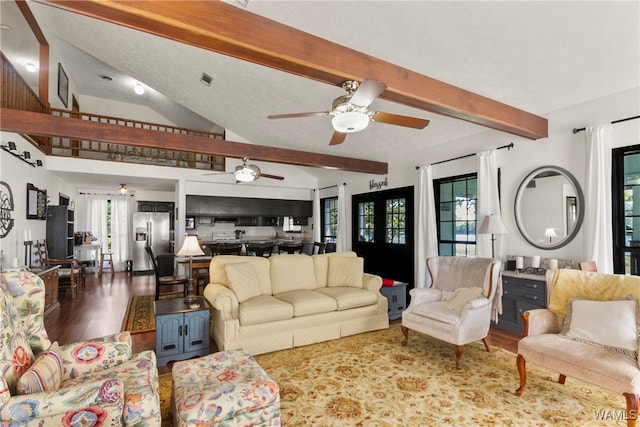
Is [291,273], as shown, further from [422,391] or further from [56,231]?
[56,231]

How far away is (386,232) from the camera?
22.4 ft

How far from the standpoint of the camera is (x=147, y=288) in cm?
672

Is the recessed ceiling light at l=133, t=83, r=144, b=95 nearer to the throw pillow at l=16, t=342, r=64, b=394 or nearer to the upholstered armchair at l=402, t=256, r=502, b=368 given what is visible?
the throw pillow at l=16, t=342, r=64, b=394

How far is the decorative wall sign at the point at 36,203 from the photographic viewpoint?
521 centimetres

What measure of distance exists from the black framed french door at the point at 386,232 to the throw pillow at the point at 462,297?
8.11 ft

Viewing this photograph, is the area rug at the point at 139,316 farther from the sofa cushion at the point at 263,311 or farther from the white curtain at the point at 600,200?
the white curtain at the point at 600,200

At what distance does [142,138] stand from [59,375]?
3.72 meters

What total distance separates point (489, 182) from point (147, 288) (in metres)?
6.65

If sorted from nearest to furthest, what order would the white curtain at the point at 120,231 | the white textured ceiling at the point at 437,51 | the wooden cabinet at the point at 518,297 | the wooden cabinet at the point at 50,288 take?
1. the white textured ceiling at the point at 437,51
2. the wooden cabinet at the point at 518,297
3. the wooden cabinet at the point at 50,288
4. the white curtain at the point at 120,231

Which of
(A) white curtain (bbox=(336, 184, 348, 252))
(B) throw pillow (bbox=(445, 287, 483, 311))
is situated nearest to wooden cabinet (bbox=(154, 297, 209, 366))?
(B) throw pillow (bbox=(445, 287, 483, 311))

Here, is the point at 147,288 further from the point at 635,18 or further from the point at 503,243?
the point at 635,18

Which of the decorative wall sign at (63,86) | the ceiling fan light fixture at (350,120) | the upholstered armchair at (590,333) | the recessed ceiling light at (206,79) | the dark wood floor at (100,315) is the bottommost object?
the dark wood floor at (100,315)

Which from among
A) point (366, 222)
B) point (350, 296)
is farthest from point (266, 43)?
point (366, 222)

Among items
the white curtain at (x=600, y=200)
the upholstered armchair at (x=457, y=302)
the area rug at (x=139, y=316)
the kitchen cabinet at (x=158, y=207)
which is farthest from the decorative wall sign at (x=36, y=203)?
the white curtain at (x=600, y=200)
